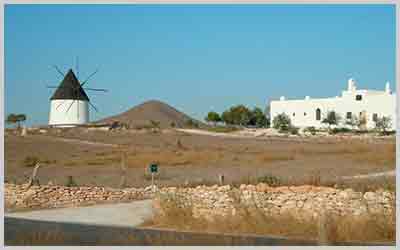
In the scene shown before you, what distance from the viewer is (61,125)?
68750 mm

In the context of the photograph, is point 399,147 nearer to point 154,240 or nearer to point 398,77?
point 398,77

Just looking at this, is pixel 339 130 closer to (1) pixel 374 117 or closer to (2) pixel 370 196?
(1) pixel 374 117

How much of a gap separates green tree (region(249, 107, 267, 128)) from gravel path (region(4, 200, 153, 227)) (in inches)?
3471

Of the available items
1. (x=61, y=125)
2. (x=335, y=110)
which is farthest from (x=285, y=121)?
(x=61, y=125)

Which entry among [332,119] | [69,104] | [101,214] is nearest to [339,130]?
[332,119]

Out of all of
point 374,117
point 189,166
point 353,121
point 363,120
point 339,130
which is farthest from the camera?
point 353,121

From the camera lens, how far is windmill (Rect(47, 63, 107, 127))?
67688 millimetres

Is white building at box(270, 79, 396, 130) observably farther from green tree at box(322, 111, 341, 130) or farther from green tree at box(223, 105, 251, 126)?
green tree at box(223, 105, 251, 126)

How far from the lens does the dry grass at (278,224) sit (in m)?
13.0

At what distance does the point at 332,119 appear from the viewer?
290ft

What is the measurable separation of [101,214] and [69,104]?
2022 inches

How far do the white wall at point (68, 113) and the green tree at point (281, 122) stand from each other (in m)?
28.7

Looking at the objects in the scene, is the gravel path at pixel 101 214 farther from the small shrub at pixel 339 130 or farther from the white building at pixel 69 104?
the small shrub at pixel 339 130

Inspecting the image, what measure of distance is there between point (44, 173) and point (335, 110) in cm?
6359
